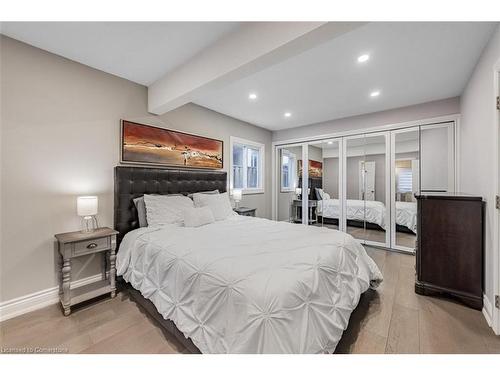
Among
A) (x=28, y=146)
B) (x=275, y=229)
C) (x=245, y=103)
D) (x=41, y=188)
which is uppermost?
(x=245, y=103)

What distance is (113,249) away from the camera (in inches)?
88.5

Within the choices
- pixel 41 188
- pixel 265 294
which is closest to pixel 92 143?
pixel 41 188

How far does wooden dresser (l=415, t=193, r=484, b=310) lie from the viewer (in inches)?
79.4

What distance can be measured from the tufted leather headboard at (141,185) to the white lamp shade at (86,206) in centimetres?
40

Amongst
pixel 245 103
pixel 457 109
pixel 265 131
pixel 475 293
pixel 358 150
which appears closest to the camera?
pixel 475 293

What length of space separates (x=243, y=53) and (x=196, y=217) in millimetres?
1858

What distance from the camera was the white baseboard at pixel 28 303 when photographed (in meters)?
1.89

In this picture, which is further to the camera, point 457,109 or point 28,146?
point 457,109

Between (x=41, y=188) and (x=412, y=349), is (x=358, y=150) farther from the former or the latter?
(x=41, y=188)

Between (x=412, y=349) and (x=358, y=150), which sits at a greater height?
(x=358, y=150)

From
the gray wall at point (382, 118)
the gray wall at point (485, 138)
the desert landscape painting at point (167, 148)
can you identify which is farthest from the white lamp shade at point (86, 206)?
the gray wall at point (382, 118)

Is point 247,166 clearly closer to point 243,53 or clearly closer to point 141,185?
point 141,185

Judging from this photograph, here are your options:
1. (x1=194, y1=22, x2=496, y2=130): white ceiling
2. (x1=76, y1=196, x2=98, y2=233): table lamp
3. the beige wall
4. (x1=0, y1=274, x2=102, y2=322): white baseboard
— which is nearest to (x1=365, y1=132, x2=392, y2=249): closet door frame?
(x1=194, y1=22, x2=496, y2=130): white ceiling

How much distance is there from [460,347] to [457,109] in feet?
11.1
